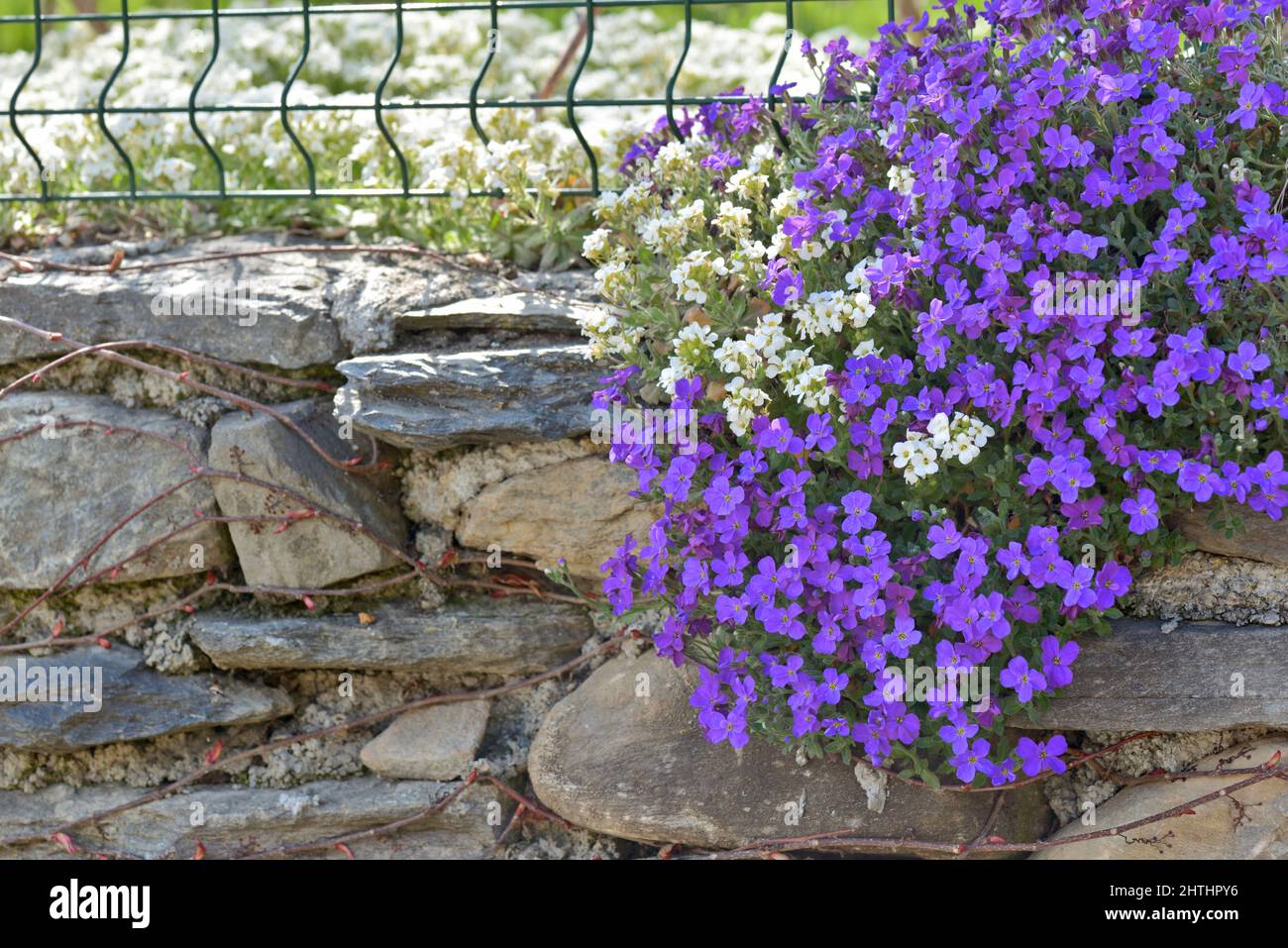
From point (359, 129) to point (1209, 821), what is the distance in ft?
9.56

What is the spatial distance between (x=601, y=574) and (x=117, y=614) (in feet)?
3.85

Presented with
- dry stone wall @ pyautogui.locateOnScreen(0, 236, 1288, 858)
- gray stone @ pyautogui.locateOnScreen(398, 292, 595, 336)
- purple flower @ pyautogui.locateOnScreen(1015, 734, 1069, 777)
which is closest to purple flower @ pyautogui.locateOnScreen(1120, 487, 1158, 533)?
purple flower @ pyautogui.locateOnScreen(1015, 734, 1069, 777)

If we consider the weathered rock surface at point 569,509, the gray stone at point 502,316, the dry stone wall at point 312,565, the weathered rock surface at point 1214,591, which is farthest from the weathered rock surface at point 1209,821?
the gray stone at point 502,316

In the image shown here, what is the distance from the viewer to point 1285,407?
7.27ft

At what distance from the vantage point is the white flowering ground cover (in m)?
3.38

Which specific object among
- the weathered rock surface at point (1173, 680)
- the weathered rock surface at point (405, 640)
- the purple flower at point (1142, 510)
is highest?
the purple flower at point (1142, 510)

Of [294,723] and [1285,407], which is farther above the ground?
[1285,407]

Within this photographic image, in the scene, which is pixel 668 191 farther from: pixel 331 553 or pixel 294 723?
pixel 294 723

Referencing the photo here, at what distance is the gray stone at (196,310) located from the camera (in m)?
3.11

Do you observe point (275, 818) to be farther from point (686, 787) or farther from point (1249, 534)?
point (1249, 534)

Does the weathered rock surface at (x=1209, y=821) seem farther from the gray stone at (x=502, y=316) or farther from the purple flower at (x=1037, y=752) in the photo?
the gray stone at (x=502, y=316)

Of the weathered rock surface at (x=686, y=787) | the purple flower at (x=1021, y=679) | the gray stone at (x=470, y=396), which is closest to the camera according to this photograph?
the purple flower at (x=1021, y=679)

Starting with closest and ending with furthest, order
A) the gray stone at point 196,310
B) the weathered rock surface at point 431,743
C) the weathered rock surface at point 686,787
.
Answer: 1. the weathered rock surface at point 686,787
2. the weathered rock surface at point 431,743
3. the gray stone at point 196,310
